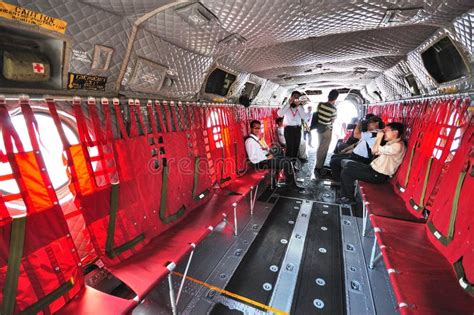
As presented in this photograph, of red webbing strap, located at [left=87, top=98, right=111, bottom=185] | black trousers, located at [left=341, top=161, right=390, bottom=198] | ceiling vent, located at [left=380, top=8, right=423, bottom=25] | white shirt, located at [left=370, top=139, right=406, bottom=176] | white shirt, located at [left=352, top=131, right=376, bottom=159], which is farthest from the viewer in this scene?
white shirt, located at [left=352, top=131, right=376, bottom=159]

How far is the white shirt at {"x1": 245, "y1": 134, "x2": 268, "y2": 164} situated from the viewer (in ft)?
14.7

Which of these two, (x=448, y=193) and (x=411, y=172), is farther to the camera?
(x=411, y=172)

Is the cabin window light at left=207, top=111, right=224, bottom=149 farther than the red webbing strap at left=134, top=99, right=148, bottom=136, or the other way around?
the cabin window light at left=207, top=111, right=224, bottom=149

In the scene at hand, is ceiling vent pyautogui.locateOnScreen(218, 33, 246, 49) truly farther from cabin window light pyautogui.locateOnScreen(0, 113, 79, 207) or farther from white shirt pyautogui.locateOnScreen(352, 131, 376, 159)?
white shirt pyautogui.locateOnScreen(352, 131, 376, 159)

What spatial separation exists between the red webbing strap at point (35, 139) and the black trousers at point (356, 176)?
4062 millimetres

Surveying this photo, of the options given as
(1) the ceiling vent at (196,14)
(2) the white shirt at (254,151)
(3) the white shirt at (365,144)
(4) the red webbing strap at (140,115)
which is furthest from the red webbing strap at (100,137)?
(3) the white shirt at (365,144)

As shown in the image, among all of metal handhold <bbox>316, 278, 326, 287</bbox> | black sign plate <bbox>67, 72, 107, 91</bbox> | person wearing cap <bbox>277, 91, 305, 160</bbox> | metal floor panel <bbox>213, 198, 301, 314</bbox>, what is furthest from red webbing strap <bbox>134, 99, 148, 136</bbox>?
person wearing cap <bbox>277, 91, 305, 160</bbox>

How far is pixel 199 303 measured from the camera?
2.14m

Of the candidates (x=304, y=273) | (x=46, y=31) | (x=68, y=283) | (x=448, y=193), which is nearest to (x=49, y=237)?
(x=68, y=283)

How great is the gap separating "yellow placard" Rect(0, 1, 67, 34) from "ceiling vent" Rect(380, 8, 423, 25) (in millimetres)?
2392

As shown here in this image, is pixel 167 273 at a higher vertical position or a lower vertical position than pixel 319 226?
higher

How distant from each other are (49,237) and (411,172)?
384 cm

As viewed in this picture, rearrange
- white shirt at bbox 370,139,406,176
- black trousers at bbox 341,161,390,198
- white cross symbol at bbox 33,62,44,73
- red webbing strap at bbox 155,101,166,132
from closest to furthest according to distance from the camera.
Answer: white cross symbol at bbox 33,62,44,73, red webbing strap at bbox 155,101,166,132, white shirt at bbox 370,139,406,176, black trousers at bbox 341,161,390,198

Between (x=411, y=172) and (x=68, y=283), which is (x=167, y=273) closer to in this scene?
(x=68, y=283)
